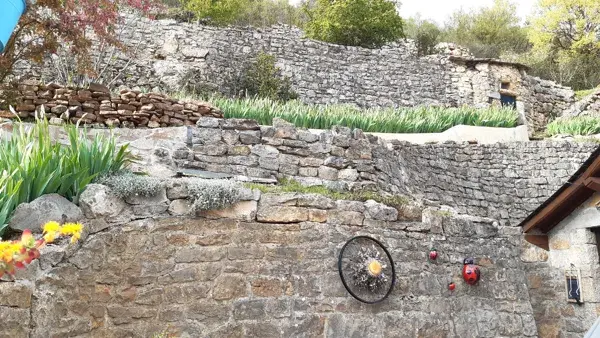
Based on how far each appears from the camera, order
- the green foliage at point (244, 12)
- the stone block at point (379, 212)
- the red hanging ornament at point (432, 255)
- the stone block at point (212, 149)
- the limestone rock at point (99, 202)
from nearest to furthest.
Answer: the limestone rock at point (99, 202) < the stone block at point (379, 212) < the red hanging ornament at point (432, 255) < the stone block at point (212, 149) < the green foliage at point (244, 12)

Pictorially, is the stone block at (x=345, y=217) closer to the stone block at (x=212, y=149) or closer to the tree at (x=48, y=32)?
the stone block at (x=212, y=149)

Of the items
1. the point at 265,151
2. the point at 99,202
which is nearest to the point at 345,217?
the point at 265,151

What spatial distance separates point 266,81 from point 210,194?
1245cm

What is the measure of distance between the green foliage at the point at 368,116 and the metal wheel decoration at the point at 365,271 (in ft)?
21.7

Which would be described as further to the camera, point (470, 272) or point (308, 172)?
point (308, 172)

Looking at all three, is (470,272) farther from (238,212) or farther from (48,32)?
(48,32)

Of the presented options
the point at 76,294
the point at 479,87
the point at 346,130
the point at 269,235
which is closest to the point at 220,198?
the point at 269,235

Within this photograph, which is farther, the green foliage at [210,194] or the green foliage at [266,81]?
the green foliage at [266,81]

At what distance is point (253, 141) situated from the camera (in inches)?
336

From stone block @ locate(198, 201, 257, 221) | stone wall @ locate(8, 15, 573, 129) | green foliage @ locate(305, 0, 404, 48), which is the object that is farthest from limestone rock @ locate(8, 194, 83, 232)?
green foliage @ locate(305, 0, 404, 48)

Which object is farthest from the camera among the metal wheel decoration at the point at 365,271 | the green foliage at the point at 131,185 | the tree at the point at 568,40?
the tree at the point at 568,40

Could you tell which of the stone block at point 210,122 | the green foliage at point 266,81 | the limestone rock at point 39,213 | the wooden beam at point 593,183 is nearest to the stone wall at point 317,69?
the green foliage at point 266,81

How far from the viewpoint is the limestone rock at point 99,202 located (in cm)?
534

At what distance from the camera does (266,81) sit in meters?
17.9
